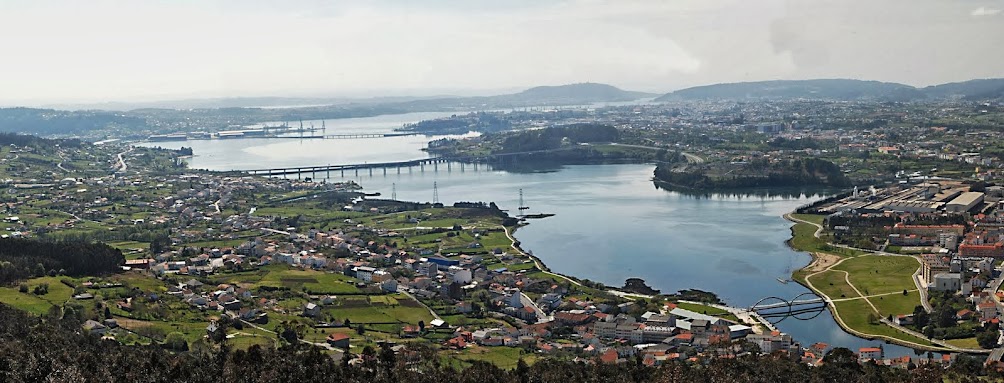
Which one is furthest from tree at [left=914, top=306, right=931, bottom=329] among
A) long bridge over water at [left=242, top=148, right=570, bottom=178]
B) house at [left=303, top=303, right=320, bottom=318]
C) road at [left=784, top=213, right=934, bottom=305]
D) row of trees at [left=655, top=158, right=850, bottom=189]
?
long bridge over water at [left=242, top=148, right=570, bottom=178]

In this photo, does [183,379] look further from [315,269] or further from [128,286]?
[315,269]

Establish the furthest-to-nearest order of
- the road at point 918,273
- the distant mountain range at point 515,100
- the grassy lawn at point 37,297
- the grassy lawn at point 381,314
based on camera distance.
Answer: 1. the distant mountain range at point 515,100
2. the road at point 918,273
3. the grassy lawn at point 381,314
4. the grassy lawn at point 37,297

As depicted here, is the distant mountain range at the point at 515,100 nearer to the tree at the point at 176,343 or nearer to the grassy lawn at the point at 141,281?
the grassy lawn at the point at 141,281

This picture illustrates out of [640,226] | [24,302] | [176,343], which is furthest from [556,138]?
[176,343]

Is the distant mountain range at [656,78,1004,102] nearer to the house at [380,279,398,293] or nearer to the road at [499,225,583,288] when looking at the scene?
the road at [499,225,583,288]

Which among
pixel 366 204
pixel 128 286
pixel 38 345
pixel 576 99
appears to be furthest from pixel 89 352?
pixel 576 99

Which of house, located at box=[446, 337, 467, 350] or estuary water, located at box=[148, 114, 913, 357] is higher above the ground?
house, located at box=[446, 337, 467, 350]

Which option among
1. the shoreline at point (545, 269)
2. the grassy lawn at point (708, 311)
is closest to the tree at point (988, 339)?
the grassy lawn at point (708, 311)
